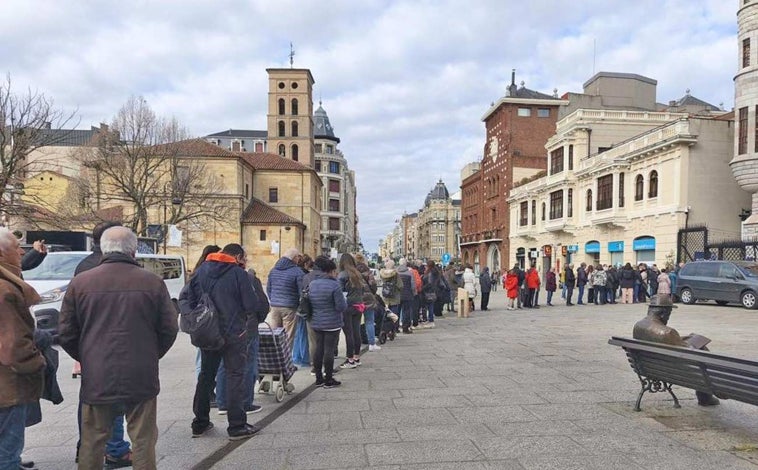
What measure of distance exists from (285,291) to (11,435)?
15.7 feet

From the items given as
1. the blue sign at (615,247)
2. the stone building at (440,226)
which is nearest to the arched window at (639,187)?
the blue sign at (615,247)

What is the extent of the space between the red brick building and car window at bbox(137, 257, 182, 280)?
42.4 meters

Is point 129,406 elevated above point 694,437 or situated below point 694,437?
above

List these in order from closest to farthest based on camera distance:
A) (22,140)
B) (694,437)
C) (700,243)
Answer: (694,437) → (22,140) → (700,243)

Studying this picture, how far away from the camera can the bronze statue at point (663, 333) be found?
5.91 m

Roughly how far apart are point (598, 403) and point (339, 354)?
529 centimetres

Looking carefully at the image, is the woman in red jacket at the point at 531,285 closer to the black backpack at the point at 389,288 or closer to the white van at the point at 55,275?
the black backpack at the point at 389,288

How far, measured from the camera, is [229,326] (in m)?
5.06

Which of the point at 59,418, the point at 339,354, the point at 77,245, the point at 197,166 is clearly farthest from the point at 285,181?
the point at 59,418

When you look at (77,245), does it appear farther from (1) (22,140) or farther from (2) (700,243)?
(2) (700,243)

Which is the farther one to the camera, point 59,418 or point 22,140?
point 22,140

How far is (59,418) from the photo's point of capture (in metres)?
6.02

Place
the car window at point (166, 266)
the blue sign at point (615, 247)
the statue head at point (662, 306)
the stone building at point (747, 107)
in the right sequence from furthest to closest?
the blue sign at point (615, 247), the stone building at point (747, 107), the car window at point (166, 266), the statue head at point (662, 306)

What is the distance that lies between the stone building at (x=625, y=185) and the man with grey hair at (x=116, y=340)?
30.5m
